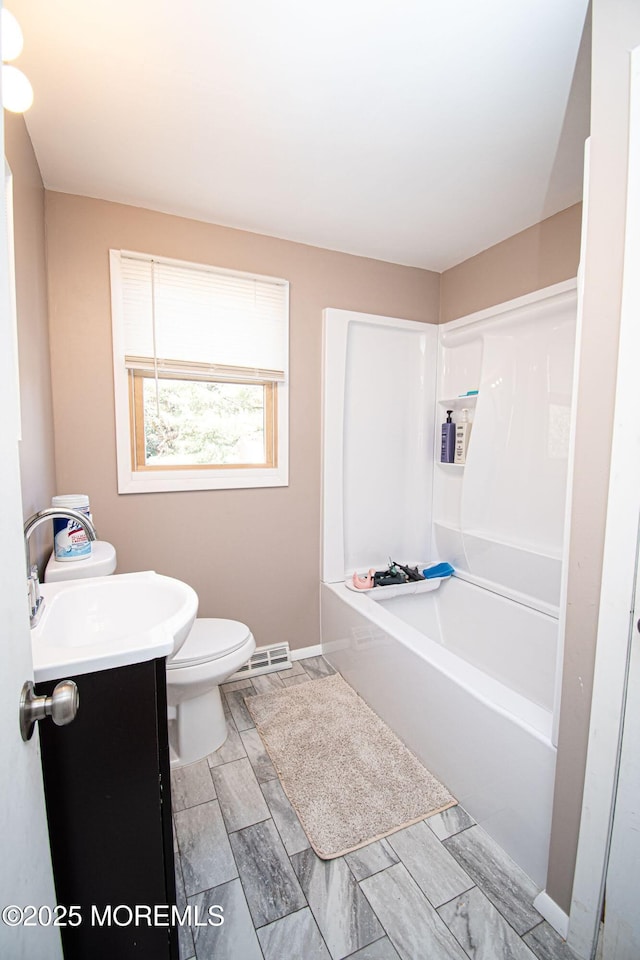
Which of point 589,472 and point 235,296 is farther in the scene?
point 235,296

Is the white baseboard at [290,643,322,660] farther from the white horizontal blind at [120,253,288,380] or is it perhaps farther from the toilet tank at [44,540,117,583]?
the white horizontal blind at [120,253,288,380]

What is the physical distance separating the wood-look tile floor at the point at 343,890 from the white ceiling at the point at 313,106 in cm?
243

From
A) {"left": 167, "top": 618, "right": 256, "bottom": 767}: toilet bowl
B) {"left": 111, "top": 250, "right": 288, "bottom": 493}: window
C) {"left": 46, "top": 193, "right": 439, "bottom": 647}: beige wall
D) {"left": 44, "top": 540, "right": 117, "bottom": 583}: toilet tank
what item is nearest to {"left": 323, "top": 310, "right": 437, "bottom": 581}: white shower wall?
{"left": 46, "top": 193, "right": 439, "bottom": 647}: beige wall

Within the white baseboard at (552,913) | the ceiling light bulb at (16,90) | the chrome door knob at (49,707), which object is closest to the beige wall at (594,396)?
the white baseboard at (552,913)

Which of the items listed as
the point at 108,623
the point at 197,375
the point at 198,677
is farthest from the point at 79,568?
the point at 197,375

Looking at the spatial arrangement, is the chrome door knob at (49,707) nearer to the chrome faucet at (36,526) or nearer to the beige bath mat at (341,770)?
the chrome faucet at (36,526)

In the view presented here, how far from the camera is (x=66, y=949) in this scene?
87 cm

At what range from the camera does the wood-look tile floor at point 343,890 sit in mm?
1103

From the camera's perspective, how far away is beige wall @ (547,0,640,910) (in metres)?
0.92

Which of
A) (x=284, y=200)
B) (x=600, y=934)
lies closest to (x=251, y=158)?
(x=284, y=200)

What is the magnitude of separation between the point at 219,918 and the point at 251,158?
2531mm

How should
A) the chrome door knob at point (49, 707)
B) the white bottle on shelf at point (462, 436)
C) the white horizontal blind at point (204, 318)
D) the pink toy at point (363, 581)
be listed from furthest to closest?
1. the white bottle on shelf at point (462, 436)
2. the pink toy at point (363, 581)
3. the white horizontal blind at point (204, 318)
4. the chrome door knob at point (49, 707)

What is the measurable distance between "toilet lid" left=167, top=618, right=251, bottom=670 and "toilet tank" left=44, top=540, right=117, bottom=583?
421 mm

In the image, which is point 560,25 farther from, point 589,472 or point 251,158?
point 589,472
